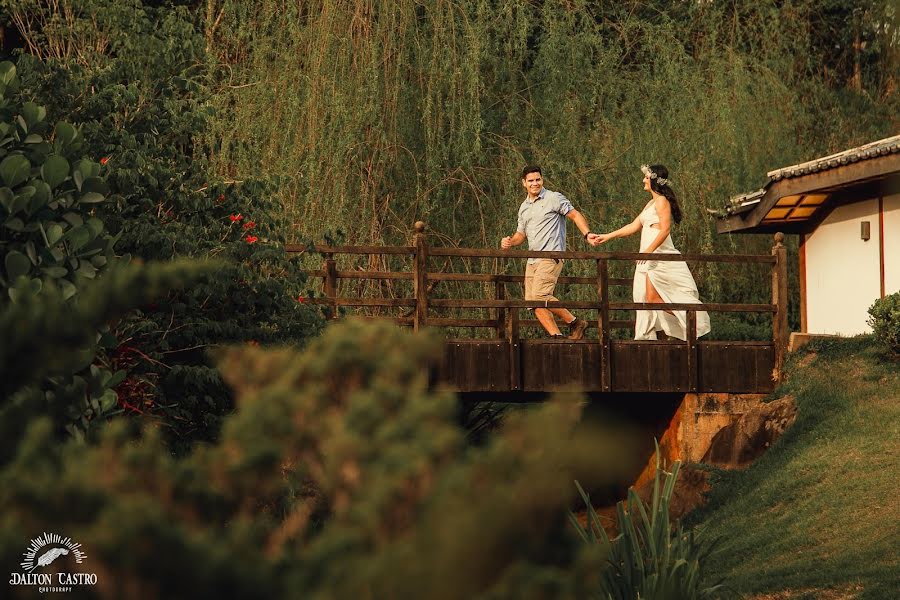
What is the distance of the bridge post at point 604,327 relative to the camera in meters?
12.9

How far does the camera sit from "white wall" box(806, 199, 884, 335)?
48.4 feet

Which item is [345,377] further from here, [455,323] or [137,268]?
[455,323]

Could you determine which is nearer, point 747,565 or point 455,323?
point 747,565

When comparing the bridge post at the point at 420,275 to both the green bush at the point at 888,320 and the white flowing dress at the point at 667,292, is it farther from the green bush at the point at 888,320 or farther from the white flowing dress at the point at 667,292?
the green bush at the point at 888,320

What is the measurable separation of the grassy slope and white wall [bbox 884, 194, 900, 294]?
0.96 meters

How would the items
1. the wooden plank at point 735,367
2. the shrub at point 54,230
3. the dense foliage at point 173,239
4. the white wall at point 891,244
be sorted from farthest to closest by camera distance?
the white wall at point 891,244 → the wooden plank at point 735,367 → the dense foliage at point 173,239 → the shrub at point 54,230

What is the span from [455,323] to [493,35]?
4334 millimetres

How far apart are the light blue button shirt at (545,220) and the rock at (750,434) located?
261 centimetres

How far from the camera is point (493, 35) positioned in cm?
1530

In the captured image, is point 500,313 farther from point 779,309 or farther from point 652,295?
point 779,309

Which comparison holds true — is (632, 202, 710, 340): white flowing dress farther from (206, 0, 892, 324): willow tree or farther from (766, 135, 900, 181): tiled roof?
(766, 135, 900, 181): tiled roof

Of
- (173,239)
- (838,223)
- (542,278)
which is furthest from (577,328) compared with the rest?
(173,239)

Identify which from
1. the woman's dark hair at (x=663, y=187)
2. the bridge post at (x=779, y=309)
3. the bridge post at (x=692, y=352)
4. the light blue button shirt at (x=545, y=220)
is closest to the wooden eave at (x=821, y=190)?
the bridge post at (x=779, y=309)

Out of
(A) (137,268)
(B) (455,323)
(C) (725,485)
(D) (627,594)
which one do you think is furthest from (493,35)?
(A) (137,268)
